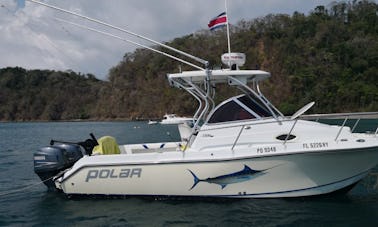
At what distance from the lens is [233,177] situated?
8.11 metres

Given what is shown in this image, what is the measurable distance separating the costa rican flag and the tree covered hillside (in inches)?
2249

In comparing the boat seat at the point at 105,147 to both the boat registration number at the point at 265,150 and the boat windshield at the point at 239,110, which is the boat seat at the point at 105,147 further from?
the boat registration number at the point at 265,150

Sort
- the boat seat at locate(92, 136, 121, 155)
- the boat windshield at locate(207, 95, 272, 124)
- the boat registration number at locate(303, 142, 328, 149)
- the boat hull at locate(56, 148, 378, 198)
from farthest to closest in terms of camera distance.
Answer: the boat seat at locate(92, 136, 121, 155)
the boat windshield at locate(207, 95, 272, 124)
the boat hull at locate(56, 148, 378, 198)
the boat registration number at locate(303, 142, 328, 149)

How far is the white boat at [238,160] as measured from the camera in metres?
7.91

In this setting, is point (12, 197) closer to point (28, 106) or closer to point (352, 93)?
point (352, 93)

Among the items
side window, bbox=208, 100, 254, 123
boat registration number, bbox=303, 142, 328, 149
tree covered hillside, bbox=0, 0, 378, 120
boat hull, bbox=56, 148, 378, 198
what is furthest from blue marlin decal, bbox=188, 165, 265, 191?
tree covered hillside, bbox=0, 0, 378, 120

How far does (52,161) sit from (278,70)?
74602 millimetres

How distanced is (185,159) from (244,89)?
7.32 ft

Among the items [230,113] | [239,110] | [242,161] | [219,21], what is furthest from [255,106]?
[219,21]

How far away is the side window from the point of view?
347 inches

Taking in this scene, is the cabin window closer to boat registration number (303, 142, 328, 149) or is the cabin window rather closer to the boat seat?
boat registration number (303, 142, 328, 149)

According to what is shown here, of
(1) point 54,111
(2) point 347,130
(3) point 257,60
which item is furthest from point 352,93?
(1) point 54,111

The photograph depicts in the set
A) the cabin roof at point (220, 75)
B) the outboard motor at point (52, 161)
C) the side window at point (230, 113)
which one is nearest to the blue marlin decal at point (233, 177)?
the side window at point (230, 113)

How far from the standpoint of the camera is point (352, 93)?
65.5 meters
